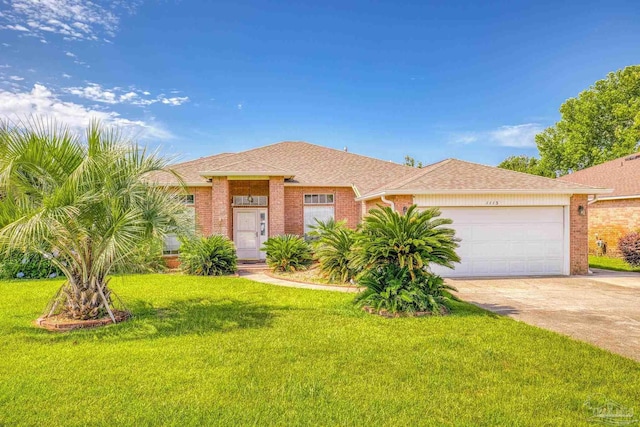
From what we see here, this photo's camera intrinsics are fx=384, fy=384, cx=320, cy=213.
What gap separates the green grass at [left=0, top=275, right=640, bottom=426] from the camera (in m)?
3.68

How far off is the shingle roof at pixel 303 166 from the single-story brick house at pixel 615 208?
9.60 m

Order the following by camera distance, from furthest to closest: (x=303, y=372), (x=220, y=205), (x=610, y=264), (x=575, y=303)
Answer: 1. (x=610, y=264)
2. (x=220, y=205)
3. (x=575, y=303)
4. (x=303, y=372)

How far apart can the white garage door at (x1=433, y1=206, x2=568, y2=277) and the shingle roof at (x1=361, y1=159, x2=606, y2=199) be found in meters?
0.72

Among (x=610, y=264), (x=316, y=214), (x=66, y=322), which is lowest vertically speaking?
(x=610, y=264)

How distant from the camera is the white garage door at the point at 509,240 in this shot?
499 inches

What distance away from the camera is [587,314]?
7.53m

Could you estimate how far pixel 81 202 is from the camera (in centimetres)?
628

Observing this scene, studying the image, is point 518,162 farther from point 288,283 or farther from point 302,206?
point 288,283

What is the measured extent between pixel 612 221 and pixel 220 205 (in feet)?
60.3

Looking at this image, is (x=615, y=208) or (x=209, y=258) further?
(x=615, y=208)

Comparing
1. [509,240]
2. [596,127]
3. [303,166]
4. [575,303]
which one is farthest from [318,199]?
[596,127]

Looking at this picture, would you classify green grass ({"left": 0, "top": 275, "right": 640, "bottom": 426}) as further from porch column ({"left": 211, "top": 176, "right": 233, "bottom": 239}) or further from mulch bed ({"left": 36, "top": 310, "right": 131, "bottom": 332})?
porch column ({"left": 211, "top": 176, "right": 233, "bottom": 239})

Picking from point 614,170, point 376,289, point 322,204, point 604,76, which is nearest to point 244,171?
point 322,204

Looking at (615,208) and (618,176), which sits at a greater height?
(618,176)
